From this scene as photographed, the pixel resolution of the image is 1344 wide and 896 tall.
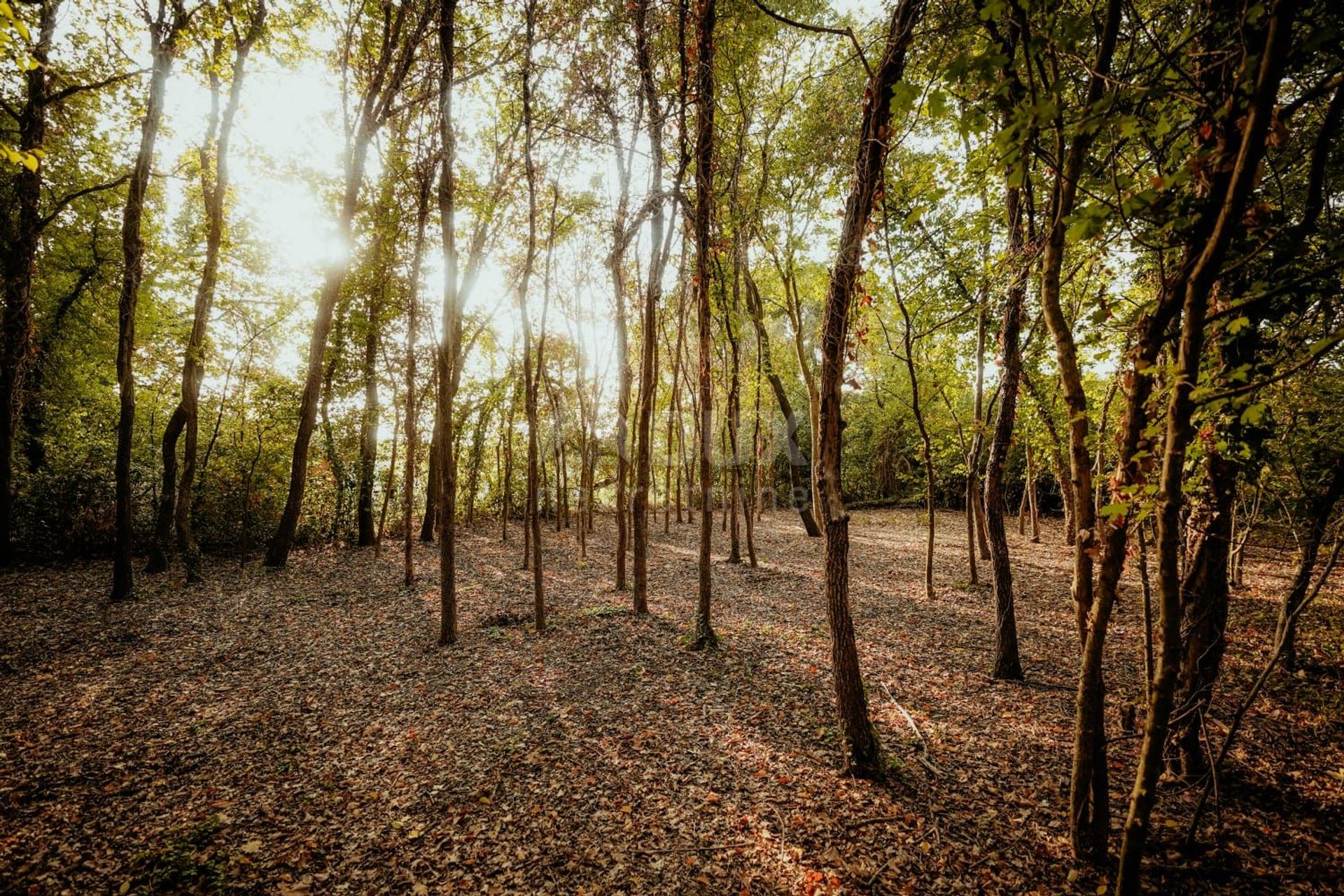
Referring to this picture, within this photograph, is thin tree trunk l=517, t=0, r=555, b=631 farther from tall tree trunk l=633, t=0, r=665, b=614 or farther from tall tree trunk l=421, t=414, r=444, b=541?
tall tree trunk l=421, t=414, r=444, b=541

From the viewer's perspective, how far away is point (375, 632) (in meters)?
8.49

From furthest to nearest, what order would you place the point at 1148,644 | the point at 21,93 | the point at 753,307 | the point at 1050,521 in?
the point at 1050,521, the point at 753,307, the point at 21,93, the point at 1148,644

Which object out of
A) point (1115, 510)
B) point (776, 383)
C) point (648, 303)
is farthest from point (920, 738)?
point (776, 383)

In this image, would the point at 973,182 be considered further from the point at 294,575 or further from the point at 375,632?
the point at 294,575

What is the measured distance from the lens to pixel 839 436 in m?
4.50

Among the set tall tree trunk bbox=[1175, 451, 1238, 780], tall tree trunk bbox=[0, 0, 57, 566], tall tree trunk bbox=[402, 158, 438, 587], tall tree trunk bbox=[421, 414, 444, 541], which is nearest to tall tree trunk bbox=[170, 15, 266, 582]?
tall tree trunk bbox=[0, 0, 57, 566]

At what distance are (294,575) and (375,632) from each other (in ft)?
18.1

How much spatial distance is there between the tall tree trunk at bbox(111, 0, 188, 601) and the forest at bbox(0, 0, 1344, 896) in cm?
8

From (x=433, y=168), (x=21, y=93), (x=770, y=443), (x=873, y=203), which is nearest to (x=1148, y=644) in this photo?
(x=873, y=203)

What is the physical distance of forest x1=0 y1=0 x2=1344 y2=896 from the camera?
3070 millimetres

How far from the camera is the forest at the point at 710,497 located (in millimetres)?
3070

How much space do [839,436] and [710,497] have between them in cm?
336

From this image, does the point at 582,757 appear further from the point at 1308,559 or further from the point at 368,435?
the point at 368,435

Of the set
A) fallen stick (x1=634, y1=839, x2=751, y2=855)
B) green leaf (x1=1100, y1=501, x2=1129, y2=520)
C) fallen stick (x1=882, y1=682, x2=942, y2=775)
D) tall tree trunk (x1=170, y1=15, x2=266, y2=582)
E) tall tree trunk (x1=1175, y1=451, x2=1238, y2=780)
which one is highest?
tall tree trunk (x1=170, y1=15, x2=266, y2=582)
